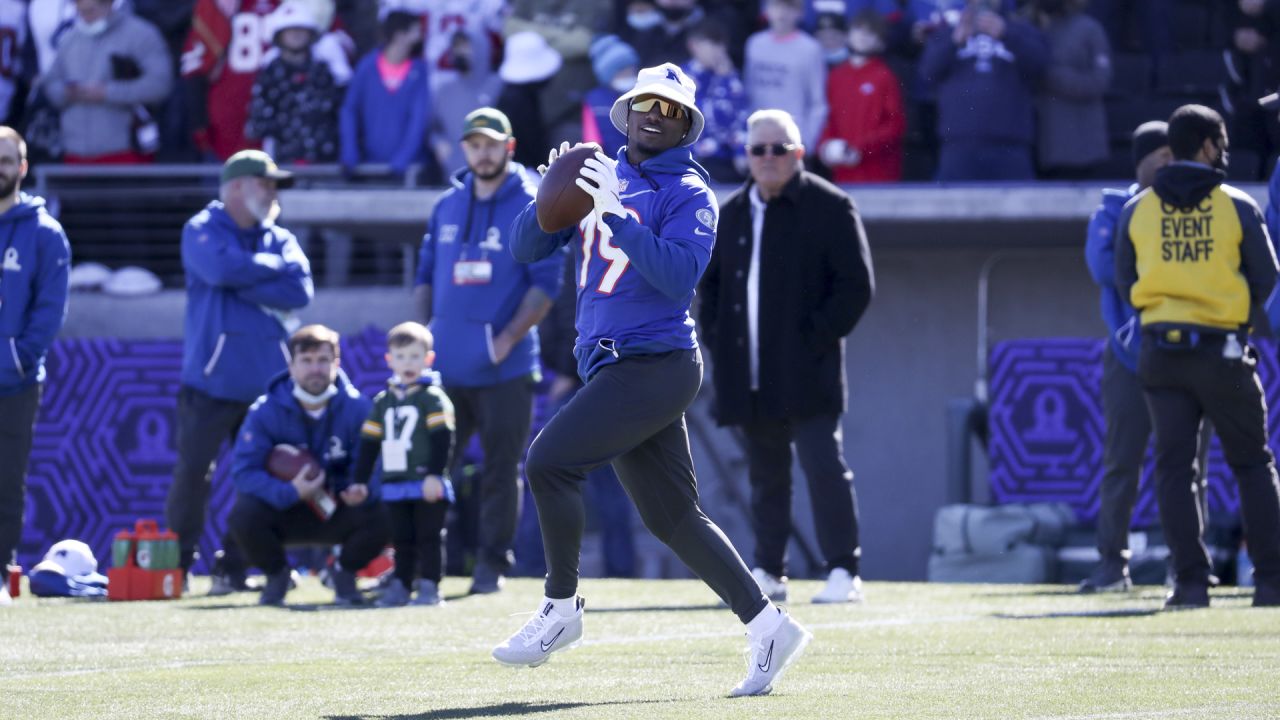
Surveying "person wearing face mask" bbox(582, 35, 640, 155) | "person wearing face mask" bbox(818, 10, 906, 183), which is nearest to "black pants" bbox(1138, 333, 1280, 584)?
"person wearing face mask" bbox(818, 10, 906, 183)

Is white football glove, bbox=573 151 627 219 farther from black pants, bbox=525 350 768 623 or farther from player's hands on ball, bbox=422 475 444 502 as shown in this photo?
player's hands on ball, bbox=422 475 444 502

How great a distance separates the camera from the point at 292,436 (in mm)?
10188

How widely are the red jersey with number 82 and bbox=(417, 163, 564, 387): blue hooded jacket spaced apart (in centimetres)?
534

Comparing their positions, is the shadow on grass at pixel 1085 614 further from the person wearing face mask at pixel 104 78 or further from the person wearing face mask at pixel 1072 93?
the person wearing face mask at pixel 104 78

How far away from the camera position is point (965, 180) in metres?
14.3

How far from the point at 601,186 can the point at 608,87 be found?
866 centimetres

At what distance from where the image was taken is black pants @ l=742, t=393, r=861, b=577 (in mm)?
9891

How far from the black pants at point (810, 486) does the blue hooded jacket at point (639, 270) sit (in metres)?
3.57

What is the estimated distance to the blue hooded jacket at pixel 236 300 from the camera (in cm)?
1047

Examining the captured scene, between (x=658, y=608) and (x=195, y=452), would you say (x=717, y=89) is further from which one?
(x=658, y=608)

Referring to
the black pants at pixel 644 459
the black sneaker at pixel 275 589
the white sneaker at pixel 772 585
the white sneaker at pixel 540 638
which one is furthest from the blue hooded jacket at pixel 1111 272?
the white sneaker at pixel 540 638

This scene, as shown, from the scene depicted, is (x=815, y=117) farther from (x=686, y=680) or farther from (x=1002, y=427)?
(x=686, y=680)

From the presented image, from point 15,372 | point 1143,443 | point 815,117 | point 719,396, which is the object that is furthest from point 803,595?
point 815,117

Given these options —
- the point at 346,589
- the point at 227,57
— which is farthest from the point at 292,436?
the point at 227,57
